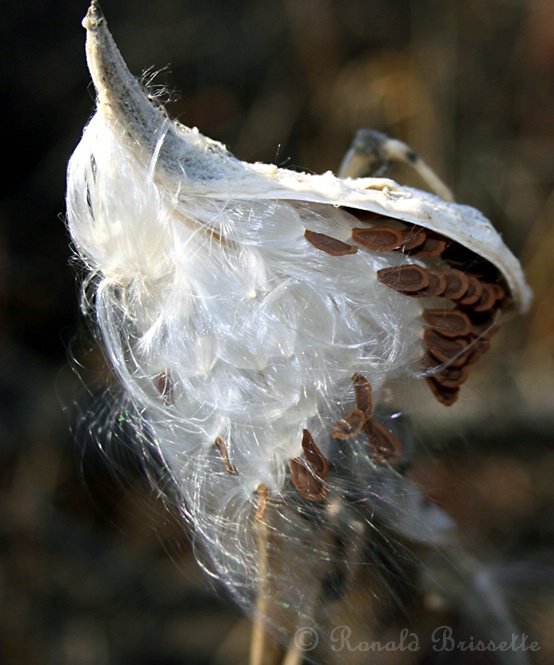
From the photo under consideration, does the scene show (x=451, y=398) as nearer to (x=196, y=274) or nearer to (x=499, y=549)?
(x=196, y=274)

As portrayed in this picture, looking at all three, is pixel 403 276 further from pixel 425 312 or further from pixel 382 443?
pixel 382 443

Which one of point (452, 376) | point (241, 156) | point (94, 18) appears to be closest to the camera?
point (94, 18)

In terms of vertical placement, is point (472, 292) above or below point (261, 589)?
above

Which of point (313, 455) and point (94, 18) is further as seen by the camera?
point (313, 455)

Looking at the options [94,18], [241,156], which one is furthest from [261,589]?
[241,156]

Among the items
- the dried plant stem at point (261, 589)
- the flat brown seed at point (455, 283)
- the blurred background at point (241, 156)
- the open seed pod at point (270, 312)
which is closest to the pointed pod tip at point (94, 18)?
the open seed pod at point (270, 312)

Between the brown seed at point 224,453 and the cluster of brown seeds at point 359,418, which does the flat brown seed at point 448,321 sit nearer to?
the cluster of brown seeds at point 359,418
